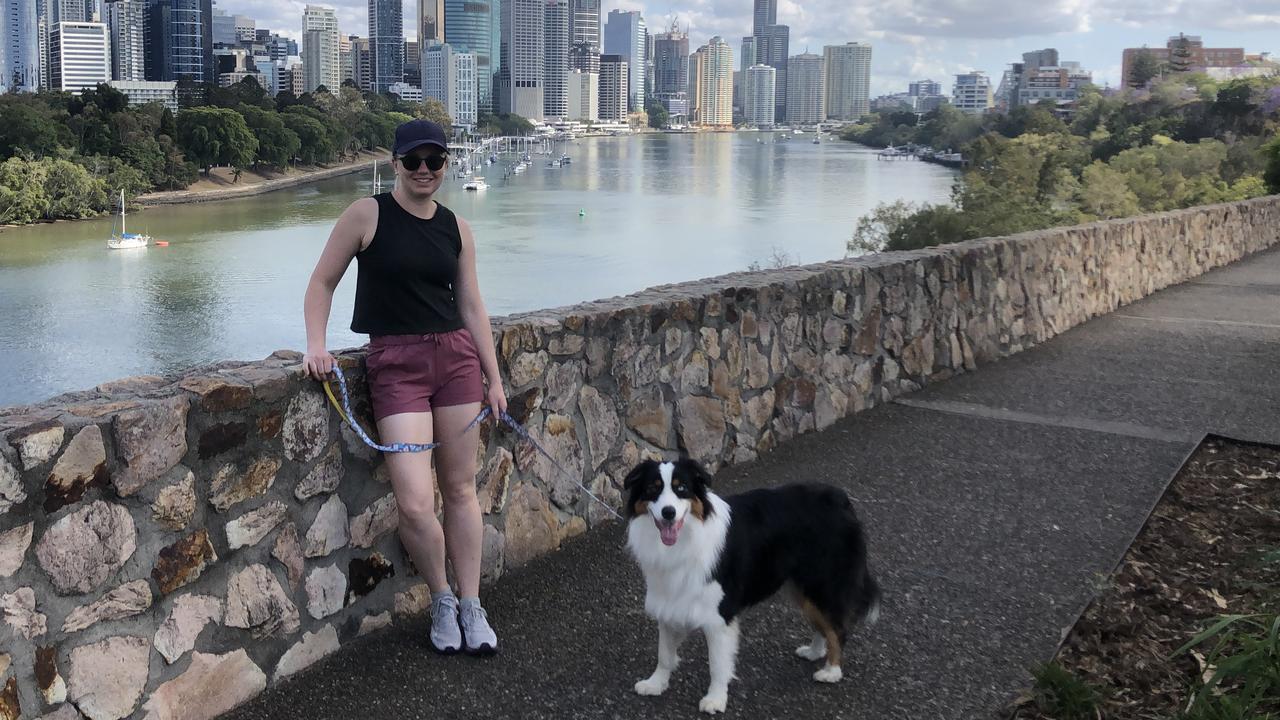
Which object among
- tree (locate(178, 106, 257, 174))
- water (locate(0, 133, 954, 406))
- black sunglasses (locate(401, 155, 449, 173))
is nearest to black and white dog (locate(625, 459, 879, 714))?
black sunglasses (locate(401, 155, 449, 173))

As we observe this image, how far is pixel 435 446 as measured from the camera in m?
3.70

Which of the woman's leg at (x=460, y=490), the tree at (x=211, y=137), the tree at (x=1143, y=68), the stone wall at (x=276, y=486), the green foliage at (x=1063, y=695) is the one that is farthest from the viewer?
the tree at (x=1143, y=68)

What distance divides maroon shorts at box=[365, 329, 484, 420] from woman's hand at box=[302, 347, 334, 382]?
0.14 m

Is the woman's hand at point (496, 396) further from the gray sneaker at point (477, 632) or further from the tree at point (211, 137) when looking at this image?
the tree at point (211, 137)

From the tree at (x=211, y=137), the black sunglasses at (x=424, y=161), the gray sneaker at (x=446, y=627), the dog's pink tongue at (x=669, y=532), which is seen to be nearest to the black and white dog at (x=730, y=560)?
the dog's pink tongue at (x=669, y=532)

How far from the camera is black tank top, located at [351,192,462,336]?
3.49 m

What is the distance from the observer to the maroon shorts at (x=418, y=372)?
11.7 ft

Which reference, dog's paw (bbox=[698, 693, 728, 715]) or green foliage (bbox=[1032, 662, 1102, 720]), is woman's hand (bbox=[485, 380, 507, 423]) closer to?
dog's paw (bbox=[698, 693, 728, 715])

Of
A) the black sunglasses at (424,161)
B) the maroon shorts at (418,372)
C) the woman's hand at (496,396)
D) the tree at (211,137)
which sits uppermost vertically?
the tree at (211,137)

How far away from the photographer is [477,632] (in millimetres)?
3727

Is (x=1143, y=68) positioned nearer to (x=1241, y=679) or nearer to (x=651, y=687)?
(x=1241, y=679)

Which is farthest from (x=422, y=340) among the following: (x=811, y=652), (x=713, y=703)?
(x=811, y=652)

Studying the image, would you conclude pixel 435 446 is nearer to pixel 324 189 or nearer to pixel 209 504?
pixel 209 504

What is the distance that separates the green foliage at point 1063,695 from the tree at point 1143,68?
166 meters
